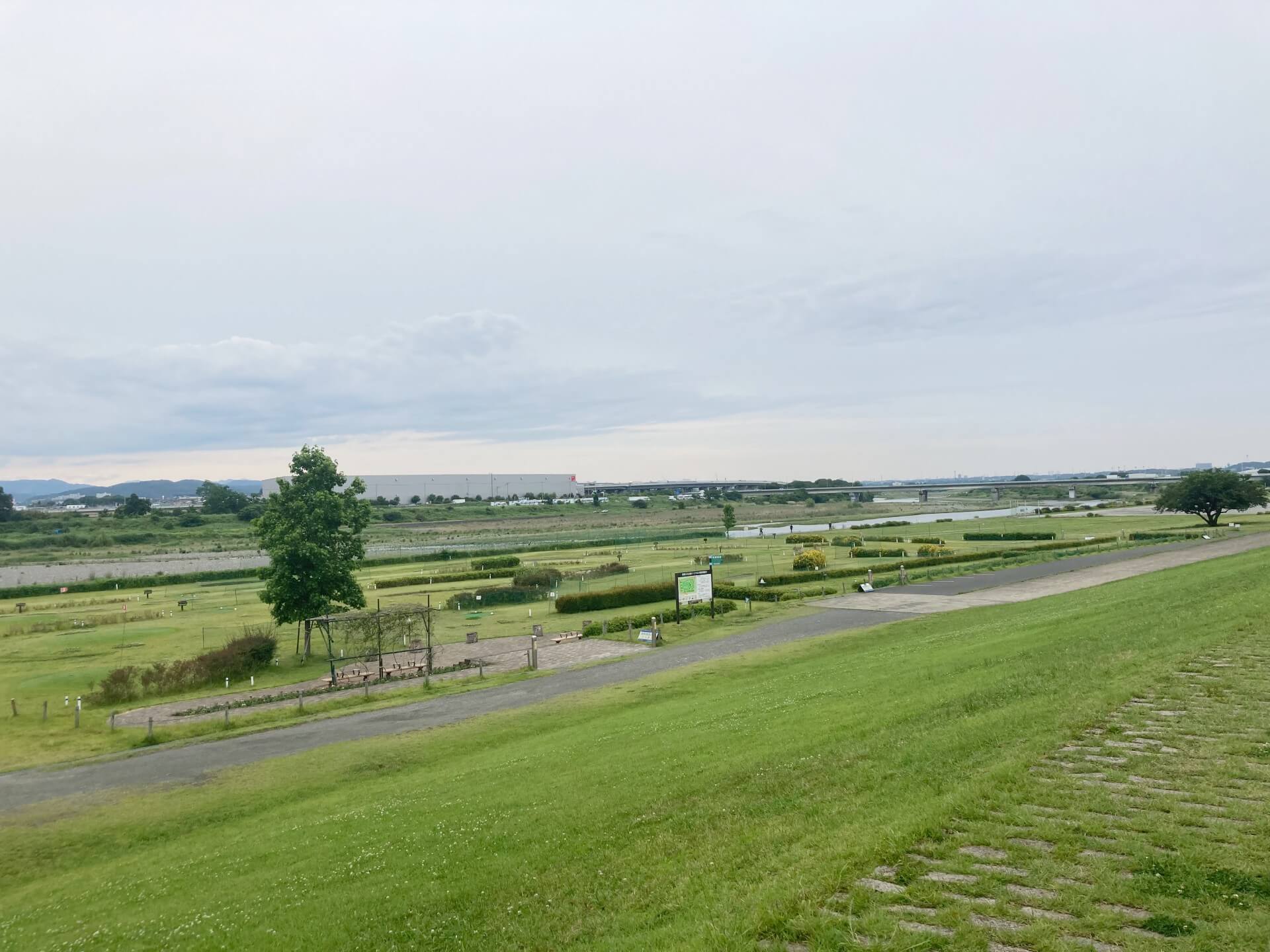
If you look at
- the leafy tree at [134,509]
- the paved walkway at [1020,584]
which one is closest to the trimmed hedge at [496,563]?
the paved walkway at [1020,584]

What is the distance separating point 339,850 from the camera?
1177 cm

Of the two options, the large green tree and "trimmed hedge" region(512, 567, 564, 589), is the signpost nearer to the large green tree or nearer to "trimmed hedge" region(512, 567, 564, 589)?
the large green tree

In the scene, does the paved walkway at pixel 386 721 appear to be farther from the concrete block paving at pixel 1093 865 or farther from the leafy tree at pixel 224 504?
the leafy tree at pixel 224 504

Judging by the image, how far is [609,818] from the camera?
1080cm

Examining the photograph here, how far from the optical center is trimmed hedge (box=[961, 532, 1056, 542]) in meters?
77.6

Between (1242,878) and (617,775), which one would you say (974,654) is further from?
(1242,878)

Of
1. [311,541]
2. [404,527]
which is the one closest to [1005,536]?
[311,541]

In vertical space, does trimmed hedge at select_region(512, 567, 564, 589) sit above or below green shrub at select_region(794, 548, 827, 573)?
below

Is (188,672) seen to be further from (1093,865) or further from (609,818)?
(1093,865)

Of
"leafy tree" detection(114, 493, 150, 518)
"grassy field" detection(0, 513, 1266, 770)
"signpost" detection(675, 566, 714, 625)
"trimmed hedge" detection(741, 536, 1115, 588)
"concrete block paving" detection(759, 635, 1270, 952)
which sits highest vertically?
"leafy tree" detection(114, 493, 150, 518)

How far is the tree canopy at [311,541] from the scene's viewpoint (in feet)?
127

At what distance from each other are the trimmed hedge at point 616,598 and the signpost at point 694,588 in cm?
818

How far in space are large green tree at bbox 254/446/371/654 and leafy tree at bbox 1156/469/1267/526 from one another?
7994 cm

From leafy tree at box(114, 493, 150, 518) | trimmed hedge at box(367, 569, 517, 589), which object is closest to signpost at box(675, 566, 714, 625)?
trimmed hedge at box(367, 569, 517, 589)
